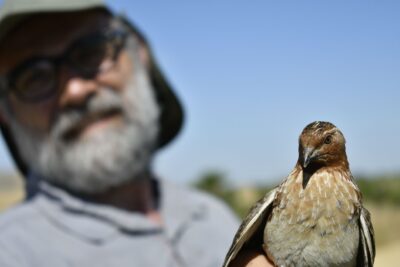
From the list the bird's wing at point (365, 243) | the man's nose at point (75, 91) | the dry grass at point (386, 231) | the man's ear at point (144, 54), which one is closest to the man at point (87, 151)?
the man's nose at point (75, 91)

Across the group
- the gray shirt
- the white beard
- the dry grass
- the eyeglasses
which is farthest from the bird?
the dry grass

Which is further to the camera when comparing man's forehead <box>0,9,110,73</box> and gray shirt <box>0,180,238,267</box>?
man's forehead <box>0,9,110,73</box>

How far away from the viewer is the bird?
2.58m

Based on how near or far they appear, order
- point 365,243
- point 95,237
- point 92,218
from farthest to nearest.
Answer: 1. point 92,218
2. point 95,237
3. point 365,243

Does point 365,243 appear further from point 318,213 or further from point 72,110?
point 72,110

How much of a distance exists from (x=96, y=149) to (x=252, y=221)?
2979 millimetres

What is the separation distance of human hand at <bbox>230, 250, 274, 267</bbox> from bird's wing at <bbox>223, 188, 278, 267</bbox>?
0.19 ft

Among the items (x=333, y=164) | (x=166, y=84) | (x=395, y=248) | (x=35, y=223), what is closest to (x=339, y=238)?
(x=333, y=164)

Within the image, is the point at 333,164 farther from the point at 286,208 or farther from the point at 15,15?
the point at 15,15

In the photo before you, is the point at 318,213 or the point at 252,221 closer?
the point at 318,213

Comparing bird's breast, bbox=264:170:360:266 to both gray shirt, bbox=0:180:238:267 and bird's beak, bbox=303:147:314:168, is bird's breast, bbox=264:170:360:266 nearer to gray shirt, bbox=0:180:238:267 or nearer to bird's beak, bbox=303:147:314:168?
bird's beak, bbox=303:147:314:168

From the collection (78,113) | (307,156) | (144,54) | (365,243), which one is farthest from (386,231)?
(307,156)

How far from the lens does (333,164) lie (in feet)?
8.81

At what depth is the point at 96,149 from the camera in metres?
5.44
